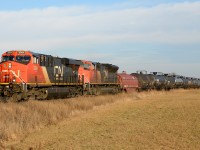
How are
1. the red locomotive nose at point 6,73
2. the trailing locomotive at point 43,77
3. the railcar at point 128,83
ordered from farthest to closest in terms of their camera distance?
1. the railcar at point 128,83
2. the red locomotive nose at point 6,73
3. the trailing locomotive at point 43,77

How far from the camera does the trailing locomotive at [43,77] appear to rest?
20.9m

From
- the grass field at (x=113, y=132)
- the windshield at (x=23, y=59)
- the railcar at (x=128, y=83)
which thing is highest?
the windshield at (x=23, y=59)

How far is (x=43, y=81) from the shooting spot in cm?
2364

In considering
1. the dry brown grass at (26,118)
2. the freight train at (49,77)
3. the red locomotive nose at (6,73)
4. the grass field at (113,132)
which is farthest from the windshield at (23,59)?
the grass field at (113,132)

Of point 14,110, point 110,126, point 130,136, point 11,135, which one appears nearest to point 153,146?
point 130,136

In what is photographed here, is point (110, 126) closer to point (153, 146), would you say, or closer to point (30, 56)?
point (153, 146)

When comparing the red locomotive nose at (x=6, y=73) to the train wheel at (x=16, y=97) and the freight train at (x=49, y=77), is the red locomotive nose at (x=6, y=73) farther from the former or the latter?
the train wheel at (x=16, y=97)

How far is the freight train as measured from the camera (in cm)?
2105

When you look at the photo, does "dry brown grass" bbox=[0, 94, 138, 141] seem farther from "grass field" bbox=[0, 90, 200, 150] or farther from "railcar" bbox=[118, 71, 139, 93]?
"railcar" bbox=[118, 71, 139, 93]

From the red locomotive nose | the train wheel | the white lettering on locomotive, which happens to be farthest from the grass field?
the white lettering on locomotive

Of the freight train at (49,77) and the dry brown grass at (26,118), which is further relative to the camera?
the freight train at (49,77)

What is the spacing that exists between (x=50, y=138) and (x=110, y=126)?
241 centimetres

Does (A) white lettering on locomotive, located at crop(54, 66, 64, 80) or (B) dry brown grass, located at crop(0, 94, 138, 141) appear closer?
(B) dry brown grass, located at crop(0, 94, 138, 141)

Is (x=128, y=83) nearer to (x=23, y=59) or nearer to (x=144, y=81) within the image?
(x=144, y=81)
